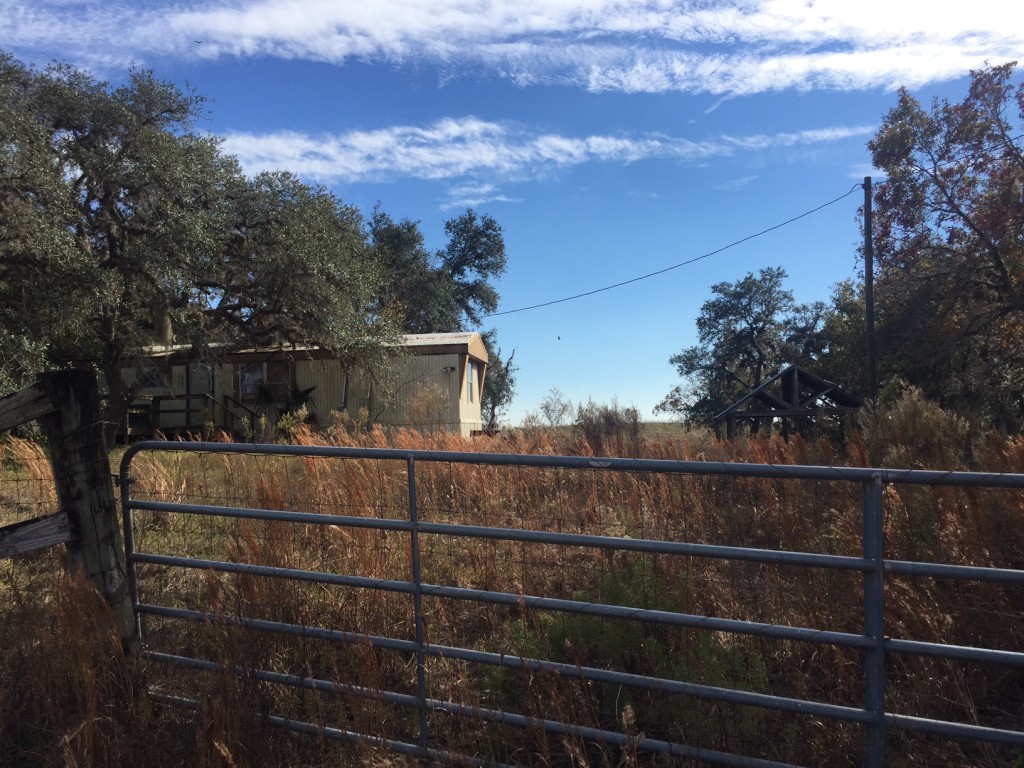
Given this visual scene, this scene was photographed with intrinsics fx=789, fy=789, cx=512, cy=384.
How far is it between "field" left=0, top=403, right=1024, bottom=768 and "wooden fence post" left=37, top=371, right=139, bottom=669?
176 millimetres

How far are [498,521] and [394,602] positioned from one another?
1.02 m

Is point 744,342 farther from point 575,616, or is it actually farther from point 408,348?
point 575,616

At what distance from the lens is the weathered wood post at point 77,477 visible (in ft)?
12.8

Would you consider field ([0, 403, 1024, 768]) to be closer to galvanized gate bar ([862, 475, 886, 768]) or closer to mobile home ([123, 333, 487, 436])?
galvanized gate bar ([862, 475, 886, 768])

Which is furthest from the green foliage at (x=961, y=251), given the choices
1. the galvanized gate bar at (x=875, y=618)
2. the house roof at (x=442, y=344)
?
the galvanized gate bar at (x=875, y=618)

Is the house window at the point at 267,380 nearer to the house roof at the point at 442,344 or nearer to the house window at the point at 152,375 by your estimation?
the house window at the point at 152,375

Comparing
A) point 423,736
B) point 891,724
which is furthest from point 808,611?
point 423,736

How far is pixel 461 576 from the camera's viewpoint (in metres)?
4.74

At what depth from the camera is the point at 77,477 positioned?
13.0 feet

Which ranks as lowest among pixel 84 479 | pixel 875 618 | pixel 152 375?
pixel 875 618

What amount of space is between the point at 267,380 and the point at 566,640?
2488 centimetres

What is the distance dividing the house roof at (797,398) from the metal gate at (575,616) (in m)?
11.9

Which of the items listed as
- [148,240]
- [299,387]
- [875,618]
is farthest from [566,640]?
[299,387]

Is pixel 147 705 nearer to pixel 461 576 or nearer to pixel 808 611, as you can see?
pixel 461 576
